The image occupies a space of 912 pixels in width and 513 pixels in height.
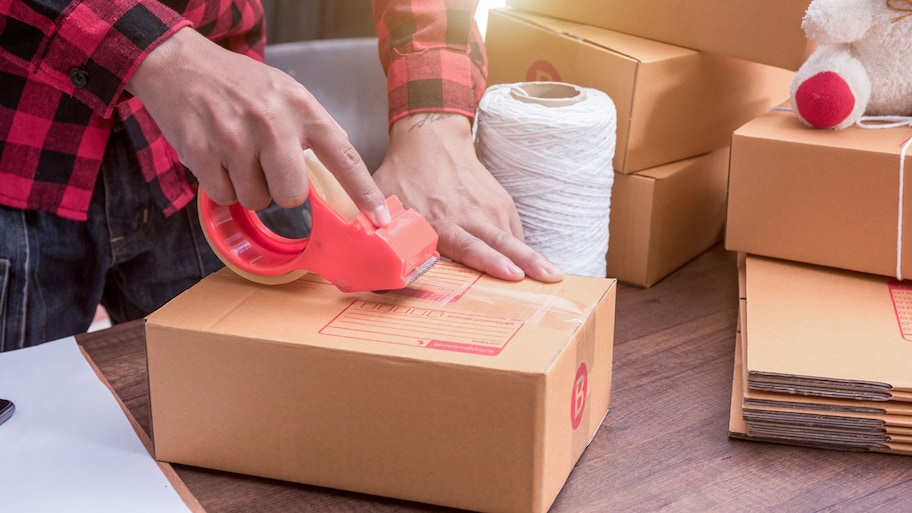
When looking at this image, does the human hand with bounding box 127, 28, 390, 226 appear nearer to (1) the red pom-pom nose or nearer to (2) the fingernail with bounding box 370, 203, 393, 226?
(2) the fingernail with bounding box 370, 203, 393, 226

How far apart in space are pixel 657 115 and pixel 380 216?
0.46m

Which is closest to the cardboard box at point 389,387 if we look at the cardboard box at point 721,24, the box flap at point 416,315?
the box flap at point 416,315

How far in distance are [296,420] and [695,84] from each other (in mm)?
670

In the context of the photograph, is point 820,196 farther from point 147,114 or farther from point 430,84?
point 147,114

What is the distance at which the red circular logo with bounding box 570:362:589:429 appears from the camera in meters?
0.63

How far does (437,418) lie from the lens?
59 cm

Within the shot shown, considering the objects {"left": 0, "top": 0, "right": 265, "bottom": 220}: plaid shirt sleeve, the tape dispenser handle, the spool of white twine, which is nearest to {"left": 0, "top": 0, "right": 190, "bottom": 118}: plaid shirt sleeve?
{"left": 0, "top": 0, "right": 265, "bottom": 220}: plaid shirt sleeve

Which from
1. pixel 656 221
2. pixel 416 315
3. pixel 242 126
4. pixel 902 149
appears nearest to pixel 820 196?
pixel 902 149

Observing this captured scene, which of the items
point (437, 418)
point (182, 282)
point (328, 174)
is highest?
point (328, 174)

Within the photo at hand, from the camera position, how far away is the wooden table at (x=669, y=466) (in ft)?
2.02

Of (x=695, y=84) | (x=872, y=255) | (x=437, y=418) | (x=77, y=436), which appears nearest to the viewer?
(x=437, y=418)

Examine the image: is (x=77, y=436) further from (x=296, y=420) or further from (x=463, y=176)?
(x=463, y=176)

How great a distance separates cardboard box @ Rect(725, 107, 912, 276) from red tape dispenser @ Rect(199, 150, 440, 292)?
37 centimetres

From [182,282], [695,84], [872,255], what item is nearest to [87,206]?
[182,282]
